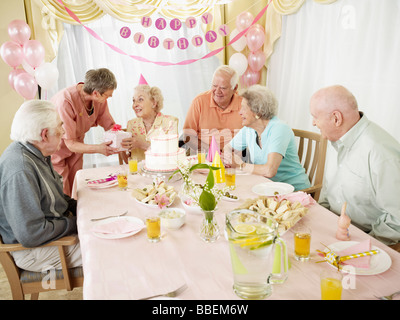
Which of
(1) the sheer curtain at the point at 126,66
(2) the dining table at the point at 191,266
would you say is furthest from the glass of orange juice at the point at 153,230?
(1) the sheer curtain at the point at 126,66

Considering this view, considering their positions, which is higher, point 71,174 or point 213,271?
point 213,271

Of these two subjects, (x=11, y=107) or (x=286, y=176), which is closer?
(x=286, y=176)

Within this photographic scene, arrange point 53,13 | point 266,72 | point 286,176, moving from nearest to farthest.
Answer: point 286,176, point 53,13, point 266,72

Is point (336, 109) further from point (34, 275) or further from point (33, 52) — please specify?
point (33, 52)

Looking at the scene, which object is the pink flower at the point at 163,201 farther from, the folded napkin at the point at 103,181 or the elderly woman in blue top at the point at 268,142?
the elderly woman in blue top at the point at 268,142

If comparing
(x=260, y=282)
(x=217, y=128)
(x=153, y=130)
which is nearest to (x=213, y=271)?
(x=260, y=282)

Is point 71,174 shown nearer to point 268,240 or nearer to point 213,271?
point 213,271

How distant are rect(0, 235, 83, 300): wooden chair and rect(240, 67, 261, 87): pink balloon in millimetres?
3440

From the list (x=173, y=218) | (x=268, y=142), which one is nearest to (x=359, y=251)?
(x=173, y=218)

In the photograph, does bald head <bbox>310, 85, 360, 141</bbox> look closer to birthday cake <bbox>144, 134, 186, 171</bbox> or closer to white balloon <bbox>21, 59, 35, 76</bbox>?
birthday cake <bbox>144, 134, 186, 171</bbox>

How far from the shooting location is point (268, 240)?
98cm

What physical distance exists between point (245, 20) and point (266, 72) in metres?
0.87

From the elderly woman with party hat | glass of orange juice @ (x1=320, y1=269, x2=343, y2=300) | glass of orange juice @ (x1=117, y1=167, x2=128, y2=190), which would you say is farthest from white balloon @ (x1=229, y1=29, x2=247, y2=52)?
glass of orange juice @ (x1=320, y1=269, x2=343, y2=300)
